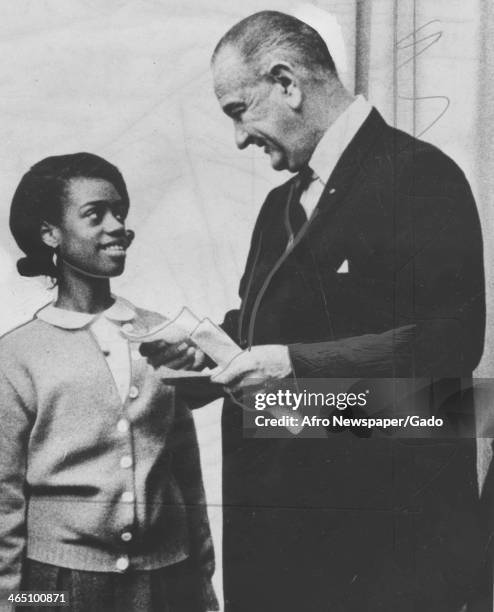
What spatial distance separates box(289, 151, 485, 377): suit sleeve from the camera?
375cm

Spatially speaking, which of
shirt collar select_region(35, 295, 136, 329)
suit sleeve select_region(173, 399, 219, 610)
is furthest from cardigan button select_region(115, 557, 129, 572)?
shirt collar select_region(35, 295, 136, 329)

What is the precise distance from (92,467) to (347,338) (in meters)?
1.14

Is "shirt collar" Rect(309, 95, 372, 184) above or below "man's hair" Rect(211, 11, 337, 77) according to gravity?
below

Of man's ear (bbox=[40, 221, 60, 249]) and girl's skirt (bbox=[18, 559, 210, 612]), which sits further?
man's ear (bbox=[40, 221, 60, 249])

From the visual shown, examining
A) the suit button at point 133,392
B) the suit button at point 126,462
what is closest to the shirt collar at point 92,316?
the suit button at point 133,392

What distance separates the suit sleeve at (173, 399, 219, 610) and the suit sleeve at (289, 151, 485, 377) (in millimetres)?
507

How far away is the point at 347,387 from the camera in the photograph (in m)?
3.75

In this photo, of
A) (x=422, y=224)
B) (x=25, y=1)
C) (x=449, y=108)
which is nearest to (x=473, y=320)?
(x=422, y=224)

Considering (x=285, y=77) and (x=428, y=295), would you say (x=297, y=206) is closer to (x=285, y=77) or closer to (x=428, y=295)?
(x=285, y=77)

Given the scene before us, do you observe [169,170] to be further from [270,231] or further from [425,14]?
[425,14]

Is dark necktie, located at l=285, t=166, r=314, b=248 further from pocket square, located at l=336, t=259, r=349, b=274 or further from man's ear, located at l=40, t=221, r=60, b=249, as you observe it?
man's ear, located at l=40, t=221, r=60, b=249

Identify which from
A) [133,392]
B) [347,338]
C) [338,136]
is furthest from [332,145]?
[133,392]

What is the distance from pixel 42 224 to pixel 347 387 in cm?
141

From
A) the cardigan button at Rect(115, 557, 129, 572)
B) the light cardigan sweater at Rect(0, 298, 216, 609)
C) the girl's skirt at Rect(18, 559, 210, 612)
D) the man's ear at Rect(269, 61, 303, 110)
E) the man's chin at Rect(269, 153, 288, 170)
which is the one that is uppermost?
the man's ear at Rect(269, 61, 303, 110)
